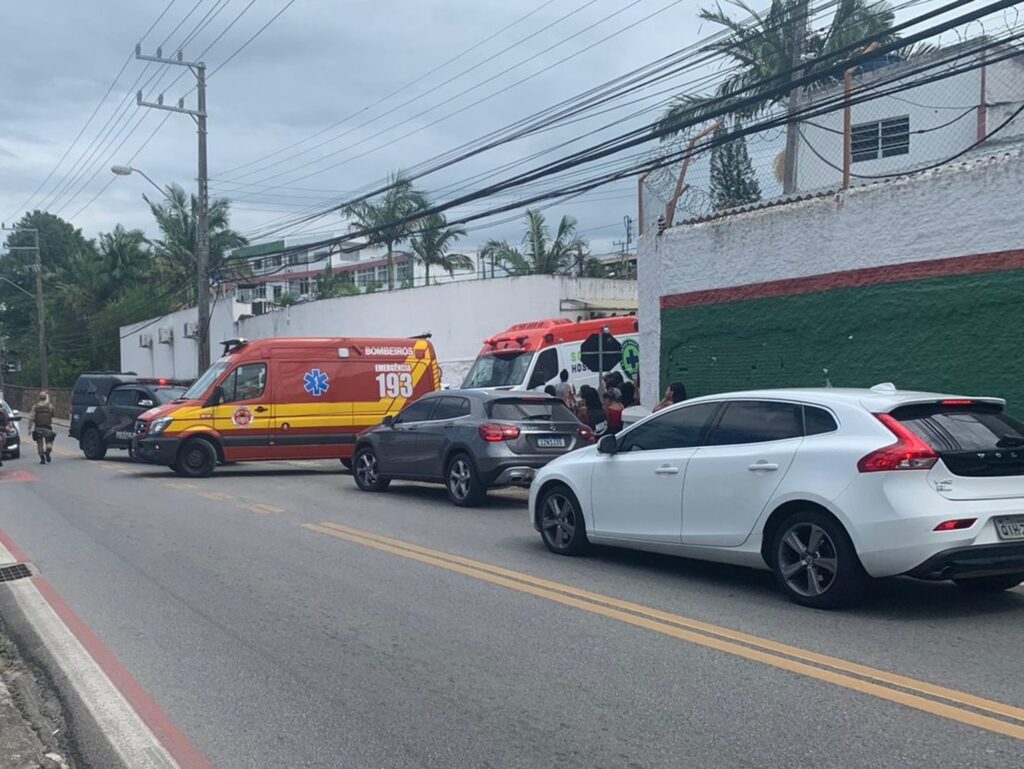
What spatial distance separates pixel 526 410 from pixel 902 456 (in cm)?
751

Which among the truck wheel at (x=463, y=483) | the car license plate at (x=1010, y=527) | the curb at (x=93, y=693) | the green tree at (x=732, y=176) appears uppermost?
the green tree at (x=732, y=176)

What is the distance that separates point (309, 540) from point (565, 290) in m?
19.4

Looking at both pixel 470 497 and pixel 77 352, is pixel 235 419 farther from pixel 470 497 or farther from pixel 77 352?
pixel 77 352

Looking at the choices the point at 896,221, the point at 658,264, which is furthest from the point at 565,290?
the point at 896,221

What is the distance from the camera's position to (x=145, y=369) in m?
54.6

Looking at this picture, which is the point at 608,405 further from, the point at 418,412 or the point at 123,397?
the point at 123,397

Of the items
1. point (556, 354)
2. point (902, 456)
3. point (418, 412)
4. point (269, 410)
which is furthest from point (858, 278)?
point (269, 410)

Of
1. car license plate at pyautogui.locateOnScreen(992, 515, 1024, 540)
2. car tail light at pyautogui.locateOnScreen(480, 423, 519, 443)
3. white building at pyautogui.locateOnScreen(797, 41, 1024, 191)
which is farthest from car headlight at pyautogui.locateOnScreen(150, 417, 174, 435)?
car license plate at pyautogui.locateOnScreen(992, 515, 1024, 540)

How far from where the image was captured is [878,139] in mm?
17734

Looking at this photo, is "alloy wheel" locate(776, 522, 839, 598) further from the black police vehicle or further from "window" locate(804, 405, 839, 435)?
the black police vehicle

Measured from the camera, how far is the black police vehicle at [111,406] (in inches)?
975

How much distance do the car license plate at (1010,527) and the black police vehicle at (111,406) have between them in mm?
20778

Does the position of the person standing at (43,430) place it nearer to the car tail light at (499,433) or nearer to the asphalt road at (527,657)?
the asphalt road at (527,657)

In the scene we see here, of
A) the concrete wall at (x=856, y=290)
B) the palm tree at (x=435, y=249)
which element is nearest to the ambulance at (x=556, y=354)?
the concrete wall at (x=856, y=290)
